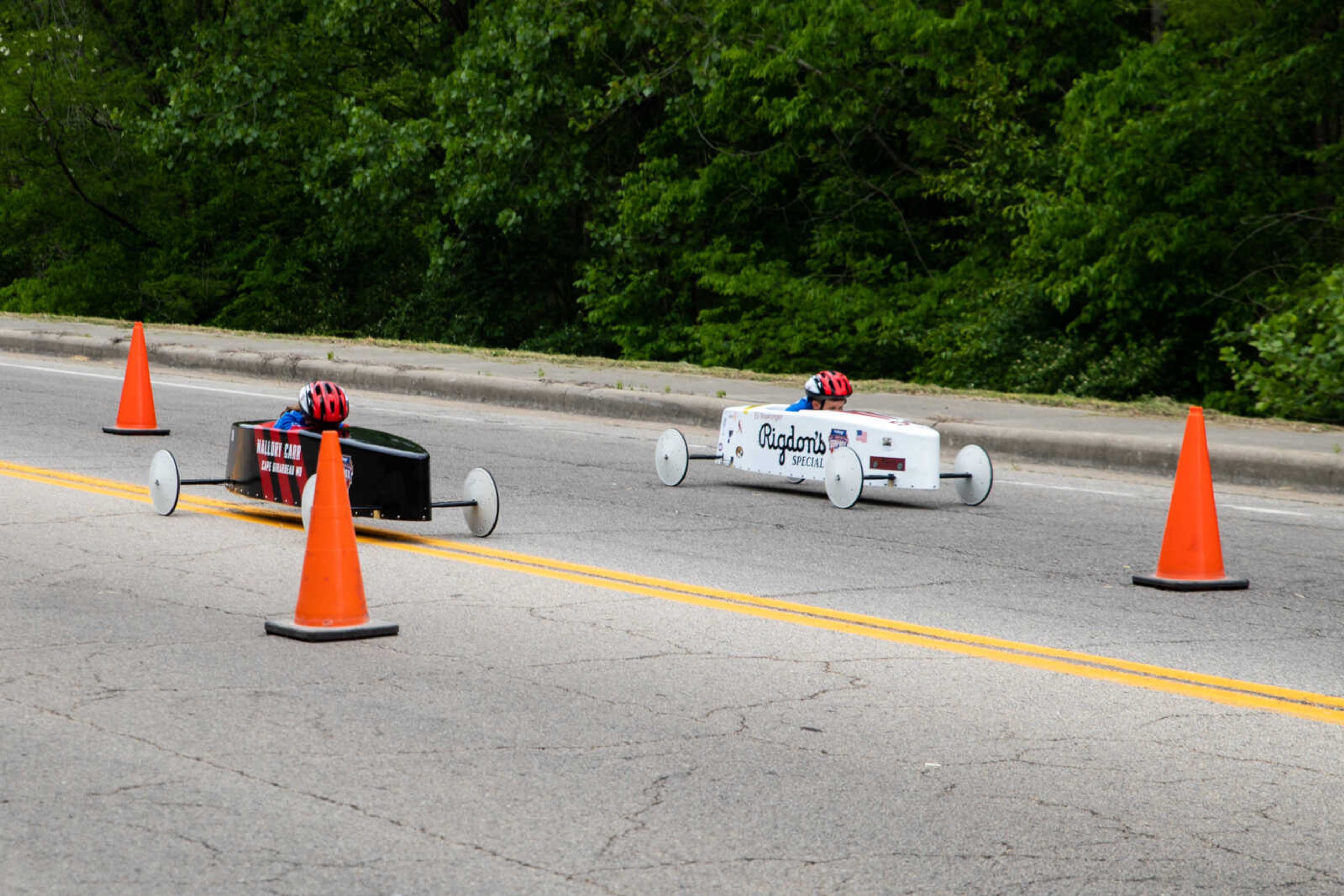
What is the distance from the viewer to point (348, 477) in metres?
9.05

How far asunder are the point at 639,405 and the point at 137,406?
5155 millimetres

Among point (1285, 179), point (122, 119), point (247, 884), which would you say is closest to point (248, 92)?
point (122, 119)

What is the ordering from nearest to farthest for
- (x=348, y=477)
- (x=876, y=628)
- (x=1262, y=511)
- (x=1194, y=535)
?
1. (x=876, y=628)
2. (x=1194, y=535)
3. (x=348, y=477)
4. (x=1262, y=511)

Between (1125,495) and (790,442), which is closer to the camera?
(790,442)

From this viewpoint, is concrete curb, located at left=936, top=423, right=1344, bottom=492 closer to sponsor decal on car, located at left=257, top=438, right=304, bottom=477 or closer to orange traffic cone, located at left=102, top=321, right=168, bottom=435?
sponsor decal on car, located at left=257, top=438, right=304, bottom=477

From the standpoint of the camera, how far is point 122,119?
3466cm

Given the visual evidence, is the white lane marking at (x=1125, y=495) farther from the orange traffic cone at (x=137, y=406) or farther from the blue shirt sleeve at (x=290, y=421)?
the orange traffic cone at (x=137, y=406)

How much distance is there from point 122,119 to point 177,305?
387cm

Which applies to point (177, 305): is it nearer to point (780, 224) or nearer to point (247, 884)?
point (780, 224)

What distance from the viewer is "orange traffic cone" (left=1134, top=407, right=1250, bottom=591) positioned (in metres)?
8.32

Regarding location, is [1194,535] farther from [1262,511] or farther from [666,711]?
[666,711]

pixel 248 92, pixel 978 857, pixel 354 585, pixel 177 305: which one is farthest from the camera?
pixel 177 305

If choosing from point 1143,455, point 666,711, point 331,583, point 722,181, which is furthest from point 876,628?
point 722,181

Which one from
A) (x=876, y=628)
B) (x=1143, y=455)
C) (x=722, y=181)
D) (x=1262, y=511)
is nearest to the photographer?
(x=876, y=628)
